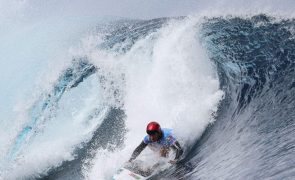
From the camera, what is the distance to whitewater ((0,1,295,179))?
317 inches

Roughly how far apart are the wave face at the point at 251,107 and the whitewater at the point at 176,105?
0.04 meters

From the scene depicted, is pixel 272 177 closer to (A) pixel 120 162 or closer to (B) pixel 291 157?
(B) pixel 291 157

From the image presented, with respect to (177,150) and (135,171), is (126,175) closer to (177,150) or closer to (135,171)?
(135,171)

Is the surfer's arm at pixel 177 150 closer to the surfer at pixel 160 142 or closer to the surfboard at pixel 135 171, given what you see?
the surfer at pixel 160 142

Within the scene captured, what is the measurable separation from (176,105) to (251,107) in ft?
8.31

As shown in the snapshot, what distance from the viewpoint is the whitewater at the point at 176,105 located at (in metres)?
8.06

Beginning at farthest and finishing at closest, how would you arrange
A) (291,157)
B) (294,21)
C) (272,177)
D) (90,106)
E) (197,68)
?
(294,21)
(90,106)
(197,68)
(291,157)
(272,177)

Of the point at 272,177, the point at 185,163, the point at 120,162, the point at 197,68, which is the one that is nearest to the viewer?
the point at 272,177

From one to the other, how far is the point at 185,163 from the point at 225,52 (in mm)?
7356

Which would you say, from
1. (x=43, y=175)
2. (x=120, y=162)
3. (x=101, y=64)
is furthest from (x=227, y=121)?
(x=101, y=64)

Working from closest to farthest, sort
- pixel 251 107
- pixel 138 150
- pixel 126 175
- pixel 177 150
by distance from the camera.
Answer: pixel 126 175 → pixel 177 150 → pixel 138 150 → pixel 251 107

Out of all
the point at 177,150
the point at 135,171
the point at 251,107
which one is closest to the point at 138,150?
the point at 135,171

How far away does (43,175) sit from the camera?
11.5 m

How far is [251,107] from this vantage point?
10.0m
